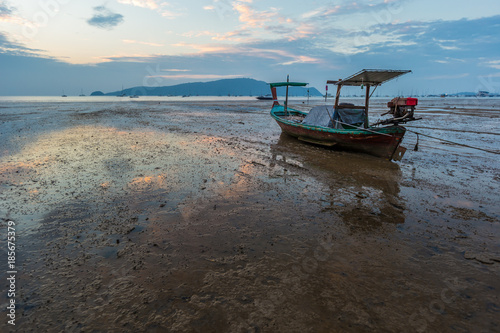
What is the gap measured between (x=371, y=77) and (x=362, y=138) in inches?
128

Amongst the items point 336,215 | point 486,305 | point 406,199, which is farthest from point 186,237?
point 406,199

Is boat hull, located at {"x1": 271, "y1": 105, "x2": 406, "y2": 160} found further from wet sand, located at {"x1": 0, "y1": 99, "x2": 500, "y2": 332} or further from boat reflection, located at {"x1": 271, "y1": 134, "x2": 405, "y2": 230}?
wet sand, located at {"x1": 0, "y1": 99, "x2": 500, "y2": 332}

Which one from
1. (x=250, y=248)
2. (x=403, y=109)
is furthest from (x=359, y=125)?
(x=250, y=248)

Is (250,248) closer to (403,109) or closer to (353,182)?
(353,182)

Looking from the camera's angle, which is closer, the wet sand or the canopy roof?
the wet sand

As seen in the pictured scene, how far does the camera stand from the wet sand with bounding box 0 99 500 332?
11.1 feet

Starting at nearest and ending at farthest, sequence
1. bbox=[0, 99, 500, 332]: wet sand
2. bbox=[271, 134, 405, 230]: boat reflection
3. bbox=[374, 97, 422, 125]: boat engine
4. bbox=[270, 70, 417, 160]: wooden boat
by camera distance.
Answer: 1. bbox=[0, 99, 500, 332]: wet sand
2. bbox=[271, 134, 405, 230]: boat reflection
3. bbox=[374, 97, 422, 125]: boat engine
4. bbox=[270, 70, 417, 160]: wooden boat

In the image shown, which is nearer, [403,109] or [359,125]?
[403,109]

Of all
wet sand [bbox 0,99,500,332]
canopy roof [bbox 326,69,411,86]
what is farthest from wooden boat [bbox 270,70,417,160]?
wet sand [bbox 0,99,500,332]

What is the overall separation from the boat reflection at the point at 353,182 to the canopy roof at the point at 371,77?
155 inches

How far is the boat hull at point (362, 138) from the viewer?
38.7ft

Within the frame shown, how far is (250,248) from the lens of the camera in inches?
194

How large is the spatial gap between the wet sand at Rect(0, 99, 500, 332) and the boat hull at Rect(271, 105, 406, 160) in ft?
6.93

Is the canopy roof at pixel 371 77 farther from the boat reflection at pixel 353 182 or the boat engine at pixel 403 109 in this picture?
the boat reflection at pixel 353 182
